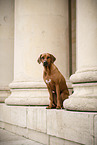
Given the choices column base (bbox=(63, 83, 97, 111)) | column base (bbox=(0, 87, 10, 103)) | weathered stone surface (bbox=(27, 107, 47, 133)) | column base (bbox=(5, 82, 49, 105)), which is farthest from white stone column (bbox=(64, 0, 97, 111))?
column base (bbox=(0, 87, 10, 103))

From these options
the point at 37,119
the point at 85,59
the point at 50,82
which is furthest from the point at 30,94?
the point at 85,59

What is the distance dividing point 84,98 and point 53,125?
1087 mm

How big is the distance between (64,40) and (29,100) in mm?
2356

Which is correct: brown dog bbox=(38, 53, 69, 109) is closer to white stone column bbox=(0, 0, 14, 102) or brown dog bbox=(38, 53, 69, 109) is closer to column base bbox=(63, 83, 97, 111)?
column base bbox=(63, 83, 97, 111)

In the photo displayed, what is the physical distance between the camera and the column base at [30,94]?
7719 mm

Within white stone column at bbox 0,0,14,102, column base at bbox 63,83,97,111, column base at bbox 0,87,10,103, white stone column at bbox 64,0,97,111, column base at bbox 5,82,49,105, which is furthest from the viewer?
white stone column at bbox 0,0,14,102

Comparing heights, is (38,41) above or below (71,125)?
above

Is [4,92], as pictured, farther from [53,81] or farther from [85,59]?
[85,59]

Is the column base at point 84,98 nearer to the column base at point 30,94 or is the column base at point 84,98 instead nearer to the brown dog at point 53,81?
the brown dog at point 53,81

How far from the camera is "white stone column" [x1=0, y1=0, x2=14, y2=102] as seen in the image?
1140 cm

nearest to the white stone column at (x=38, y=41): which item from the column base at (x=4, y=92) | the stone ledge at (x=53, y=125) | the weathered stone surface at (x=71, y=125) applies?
the stone ledge at (x=53, y=125)

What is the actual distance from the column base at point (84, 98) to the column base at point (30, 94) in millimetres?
2061

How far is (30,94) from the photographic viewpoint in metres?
8.07

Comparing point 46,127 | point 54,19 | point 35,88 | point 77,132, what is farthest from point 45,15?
point 77,132
